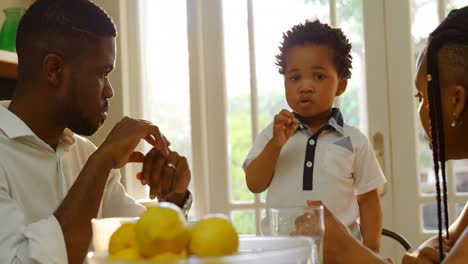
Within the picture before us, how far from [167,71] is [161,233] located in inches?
87.2

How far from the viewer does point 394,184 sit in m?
2.41

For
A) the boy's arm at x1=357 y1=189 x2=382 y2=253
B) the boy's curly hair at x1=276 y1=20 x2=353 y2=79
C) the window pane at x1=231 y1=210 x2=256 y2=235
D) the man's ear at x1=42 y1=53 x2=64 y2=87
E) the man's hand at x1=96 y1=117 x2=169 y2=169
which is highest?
the boy's curly hair at x1=276 y1=20 x2=353 y2=79

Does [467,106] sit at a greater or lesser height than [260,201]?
greater

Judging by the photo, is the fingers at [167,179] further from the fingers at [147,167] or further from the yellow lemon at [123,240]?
the yellow lemon at [123,240]

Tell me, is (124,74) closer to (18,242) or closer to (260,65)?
(260,65)

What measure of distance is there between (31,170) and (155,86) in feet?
4.48

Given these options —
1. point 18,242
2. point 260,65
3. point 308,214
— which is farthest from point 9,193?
point 260,65

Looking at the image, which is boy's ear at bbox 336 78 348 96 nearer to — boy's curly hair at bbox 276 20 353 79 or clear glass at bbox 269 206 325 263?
boy's curly hair at bbox 276 20 353 79

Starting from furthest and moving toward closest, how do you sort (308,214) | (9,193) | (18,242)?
(9,193) < (18,242) < (308,214)

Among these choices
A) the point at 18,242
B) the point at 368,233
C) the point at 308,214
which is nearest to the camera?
the point at 308,214

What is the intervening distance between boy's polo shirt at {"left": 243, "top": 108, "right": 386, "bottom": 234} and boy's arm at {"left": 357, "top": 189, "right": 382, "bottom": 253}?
4 cm

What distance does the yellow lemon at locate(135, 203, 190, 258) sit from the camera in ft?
1.65

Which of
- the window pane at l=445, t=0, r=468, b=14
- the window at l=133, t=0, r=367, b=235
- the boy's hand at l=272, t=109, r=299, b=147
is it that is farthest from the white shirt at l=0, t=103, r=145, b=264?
the window pane at l=445, t=0, r=468, b=14

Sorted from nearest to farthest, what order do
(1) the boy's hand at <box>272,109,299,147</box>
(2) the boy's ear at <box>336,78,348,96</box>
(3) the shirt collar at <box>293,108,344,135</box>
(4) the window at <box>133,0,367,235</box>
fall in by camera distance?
1. (1) the boy's hand at <box>272,109,299,147</box>
2. (3) the shirt collar at <box>293,108,344,135</box>
3. (2) the boy's ear at <box>336,78,348,96</box>
4. (4) the window at <box>133,0,367,235</box>
